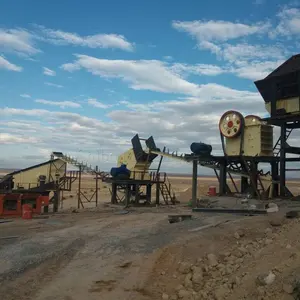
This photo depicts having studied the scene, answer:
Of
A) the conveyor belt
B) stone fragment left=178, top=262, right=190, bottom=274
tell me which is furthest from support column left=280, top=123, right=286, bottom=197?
stone fragment left=178, top=262, right=190, bottom=274

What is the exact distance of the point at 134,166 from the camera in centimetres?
3588

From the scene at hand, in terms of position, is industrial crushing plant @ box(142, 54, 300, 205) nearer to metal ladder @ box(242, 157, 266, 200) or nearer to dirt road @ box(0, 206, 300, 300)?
metal ladder @ box(242, 157, 266, 200)

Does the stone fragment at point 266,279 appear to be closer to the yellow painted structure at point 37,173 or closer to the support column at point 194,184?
the support column at point 194,184

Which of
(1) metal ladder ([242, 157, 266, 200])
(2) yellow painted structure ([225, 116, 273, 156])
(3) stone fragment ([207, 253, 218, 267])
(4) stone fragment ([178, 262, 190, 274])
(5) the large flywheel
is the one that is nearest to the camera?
(4) stone fragment ([178, 262, 190, 274])

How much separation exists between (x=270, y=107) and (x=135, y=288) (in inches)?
829

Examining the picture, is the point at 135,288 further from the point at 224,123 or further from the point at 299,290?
the point at 224,123

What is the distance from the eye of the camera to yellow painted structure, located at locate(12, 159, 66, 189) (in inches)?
1222

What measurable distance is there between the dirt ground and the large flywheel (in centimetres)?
1519

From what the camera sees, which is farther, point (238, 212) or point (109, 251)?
point (238, 212)

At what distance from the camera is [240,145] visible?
29.4 m

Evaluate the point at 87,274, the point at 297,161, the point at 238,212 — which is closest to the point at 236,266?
the point at 87,274

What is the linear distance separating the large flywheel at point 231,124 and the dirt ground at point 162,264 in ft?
49.8

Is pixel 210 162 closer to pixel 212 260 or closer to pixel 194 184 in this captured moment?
pixel 194 184

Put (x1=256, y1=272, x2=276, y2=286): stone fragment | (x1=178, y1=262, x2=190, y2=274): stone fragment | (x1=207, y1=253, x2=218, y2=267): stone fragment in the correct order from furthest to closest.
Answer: (x1=207, y1=253, x2=218, y2=267): stone fragment → (x1=178, y1=262, x2=190, y2=274): stone fragment → (x1=256, y1=272, x2=276, y2=286): stone fragment
